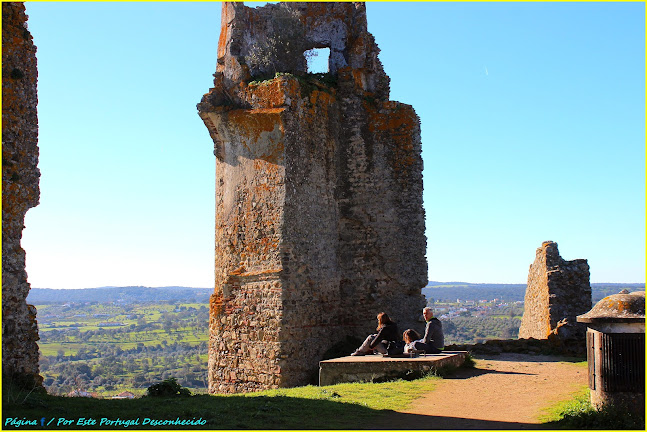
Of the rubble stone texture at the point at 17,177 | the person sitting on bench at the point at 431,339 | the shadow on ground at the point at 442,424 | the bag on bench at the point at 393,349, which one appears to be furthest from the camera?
the person sitting on bench at the point at 431,339

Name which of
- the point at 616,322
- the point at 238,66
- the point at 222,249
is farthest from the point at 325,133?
the point at 616,322

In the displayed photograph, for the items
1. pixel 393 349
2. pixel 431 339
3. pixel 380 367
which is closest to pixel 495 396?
pixel 380 367

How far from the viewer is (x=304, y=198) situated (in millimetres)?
14172

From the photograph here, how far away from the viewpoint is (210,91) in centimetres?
1465

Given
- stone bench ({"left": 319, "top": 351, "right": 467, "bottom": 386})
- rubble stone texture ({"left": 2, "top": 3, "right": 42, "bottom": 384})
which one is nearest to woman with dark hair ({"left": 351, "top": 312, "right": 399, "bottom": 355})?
stone bench ({"left": 319, "top": 351, "right": 467, "bottom": 386})

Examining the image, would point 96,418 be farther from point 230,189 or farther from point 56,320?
point 56,320

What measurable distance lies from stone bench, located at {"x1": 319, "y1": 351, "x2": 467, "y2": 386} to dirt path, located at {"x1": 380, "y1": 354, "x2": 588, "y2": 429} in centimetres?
38

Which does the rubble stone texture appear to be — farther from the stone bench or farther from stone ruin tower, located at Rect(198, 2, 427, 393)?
stone ruin tower, located at Rect(198, 2, 427, 393)

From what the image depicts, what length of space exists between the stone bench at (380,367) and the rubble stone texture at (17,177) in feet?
15.7

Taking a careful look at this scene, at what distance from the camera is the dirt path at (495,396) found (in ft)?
26.0

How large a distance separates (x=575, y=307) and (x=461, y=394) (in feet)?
21.1

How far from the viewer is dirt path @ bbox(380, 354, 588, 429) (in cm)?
794

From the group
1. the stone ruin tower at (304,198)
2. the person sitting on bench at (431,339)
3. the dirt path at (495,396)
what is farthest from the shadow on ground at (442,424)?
the stone ruin tower at (304,198)

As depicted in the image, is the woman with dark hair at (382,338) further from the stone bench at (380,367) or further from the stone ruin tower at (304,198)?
the stone ruin tower at (304,198)
